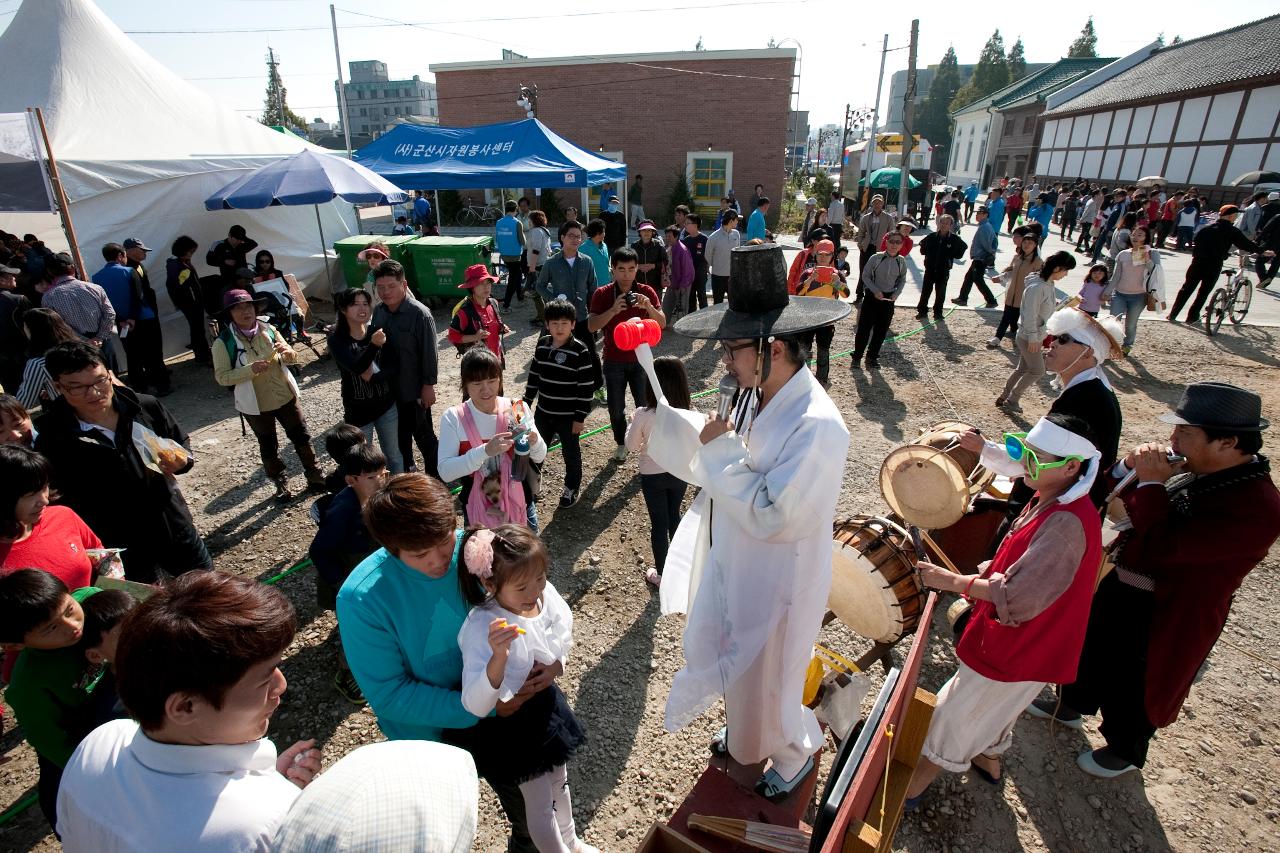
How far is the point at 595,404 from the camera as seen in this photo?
7.59 meters

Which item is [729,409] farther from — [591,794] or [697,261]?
[697,261]

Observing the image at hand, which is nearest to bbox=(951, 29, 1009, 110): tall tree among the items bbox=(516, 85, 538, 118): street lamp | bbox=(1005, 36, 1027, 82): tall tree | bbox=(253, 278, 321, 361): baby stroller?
bbox=(1005, 36, 1027, 82): tall tree

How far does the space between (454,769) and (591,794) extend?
2.31 meters

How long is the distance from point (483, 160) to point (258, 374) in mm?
9870

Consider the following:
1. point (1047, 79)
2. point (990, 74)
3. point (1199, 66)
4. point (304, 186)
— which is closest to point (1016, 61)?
point (990, 74)

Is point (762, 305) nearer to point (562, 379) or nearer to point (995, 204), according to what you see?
point (562, 379)

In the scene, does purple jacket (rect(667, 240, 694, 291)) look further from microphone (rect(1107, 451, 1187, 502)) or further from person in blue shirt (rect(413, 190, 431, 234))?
person in blue shirt (rect(413, 190, 431, 234))

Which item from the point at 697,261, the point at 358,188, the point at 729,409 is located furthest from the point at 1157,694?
the point at 358,188

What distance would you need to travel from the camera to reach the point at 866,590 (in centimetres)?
312

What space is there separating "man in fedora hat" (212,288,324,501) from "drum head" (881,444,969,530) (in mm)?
4617

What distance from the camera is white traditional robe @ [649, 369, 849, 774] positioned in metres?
2.24

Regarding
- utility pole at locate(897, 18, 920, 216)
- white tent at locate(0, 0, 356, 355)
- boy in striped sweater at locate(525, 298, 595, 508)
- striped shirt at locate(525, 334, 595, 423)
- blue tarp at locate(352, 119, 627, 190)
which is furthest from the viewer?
utility pole at locate(897, 18, 920, 216)

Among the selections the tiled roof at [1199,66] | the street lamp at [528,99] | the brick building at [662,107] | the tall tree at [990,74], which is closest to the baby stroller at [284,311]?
the street lamp at [528,99]

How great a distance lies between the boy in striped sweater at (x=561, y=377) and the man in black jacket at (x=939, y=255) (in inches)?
296
